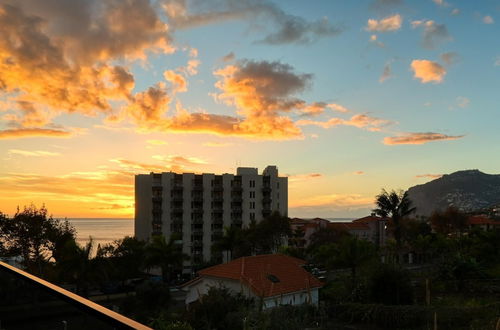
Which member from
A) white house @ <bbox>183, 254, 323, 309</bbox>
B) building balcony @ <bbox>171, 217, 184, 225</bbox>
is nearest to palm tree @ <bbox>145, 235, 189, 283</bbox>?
white house @ <bbox>183, 254, 323, 309</bbox>

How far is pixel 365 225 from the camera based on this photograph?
290 feet

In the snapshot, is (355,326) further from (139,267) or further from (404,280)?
(139,267)

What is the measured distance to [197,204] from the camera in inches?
2500

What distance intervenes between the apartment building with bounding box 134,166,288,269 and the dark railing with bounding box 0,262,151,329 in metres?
57.2

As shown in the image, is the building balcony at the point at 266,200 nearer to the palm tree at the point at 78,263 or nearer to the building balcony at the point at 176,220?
the building balcony at the point at 176,220

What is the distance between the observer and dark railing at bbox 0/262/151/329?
80.7 inches

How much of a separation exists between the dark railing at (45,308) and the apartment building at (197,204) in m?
57.2

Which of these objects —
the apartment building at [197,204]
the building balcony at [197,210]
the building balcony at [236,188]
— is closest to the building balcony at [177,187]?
the apartment building at [197,204]

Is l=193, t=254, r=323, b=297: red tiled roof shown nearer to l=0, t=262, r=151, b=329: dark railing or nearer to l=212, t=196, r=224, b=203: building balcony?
l=0, t=262, r=151, b=329: dark railing

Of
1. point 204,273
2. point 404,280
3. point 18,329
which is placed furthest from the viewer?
point 204,273

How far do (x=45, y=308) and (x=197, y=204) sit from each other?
200 feet

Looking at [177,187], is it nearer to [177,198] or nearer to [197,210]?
[177,198]

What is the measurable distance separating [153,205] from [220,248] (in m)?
18.2

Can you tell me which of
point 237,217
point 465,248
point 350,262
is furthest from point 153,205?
point 465,248
